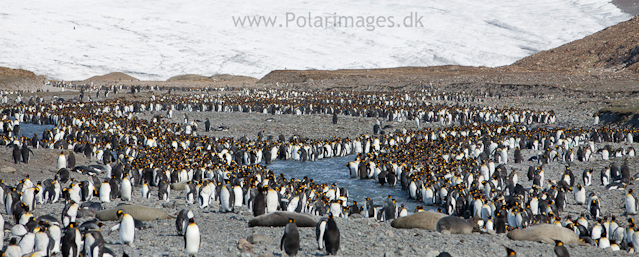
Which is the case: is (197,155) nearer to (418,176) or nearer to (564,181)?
(418,176)

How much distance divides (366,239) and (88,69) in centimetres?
7194

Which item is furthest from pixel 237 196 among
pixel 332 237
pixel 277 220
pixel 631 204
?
pixel 631 204

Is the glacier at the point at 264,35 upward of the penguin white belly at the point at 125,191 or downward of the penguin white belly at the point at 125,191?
upward

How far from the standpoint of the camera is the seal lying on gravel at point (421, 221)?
8.85 meters

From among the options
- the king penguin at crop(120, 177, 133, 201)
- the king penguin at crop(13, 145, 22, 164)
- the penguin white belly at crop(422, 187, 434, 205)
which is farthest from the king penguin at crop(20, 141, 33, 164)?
the penguin white belly at crop(422, 187, 434, 205)

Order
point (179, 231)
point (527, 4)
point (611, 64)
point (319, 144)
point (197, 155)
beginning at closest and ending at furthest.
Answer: point (179, 231) < point (197, 155) < point (319, 144) < point (611, 64) < point (527, 4)

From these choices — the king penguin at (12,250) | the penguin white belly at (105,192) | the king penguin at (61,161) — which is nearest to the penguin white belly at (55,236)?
the king penguin at (12,250)

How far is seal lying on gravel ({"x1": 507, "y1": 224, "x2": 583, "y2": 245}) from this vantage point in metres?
8.13

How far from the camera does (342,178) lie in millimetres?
15500

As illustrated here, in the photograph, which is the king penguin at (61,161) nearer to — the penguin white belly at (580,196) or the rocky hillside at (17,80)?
the penguin white belly at (580,196)

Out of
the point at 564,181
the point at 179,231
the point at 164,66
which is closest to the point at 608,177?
the point at 564,181

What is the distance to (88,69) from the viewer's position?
70.9 meters

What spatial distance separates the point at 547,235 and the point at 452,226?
149 cm

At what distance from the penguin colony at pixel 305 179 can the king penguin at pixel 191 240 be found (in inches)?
→ 0.6
